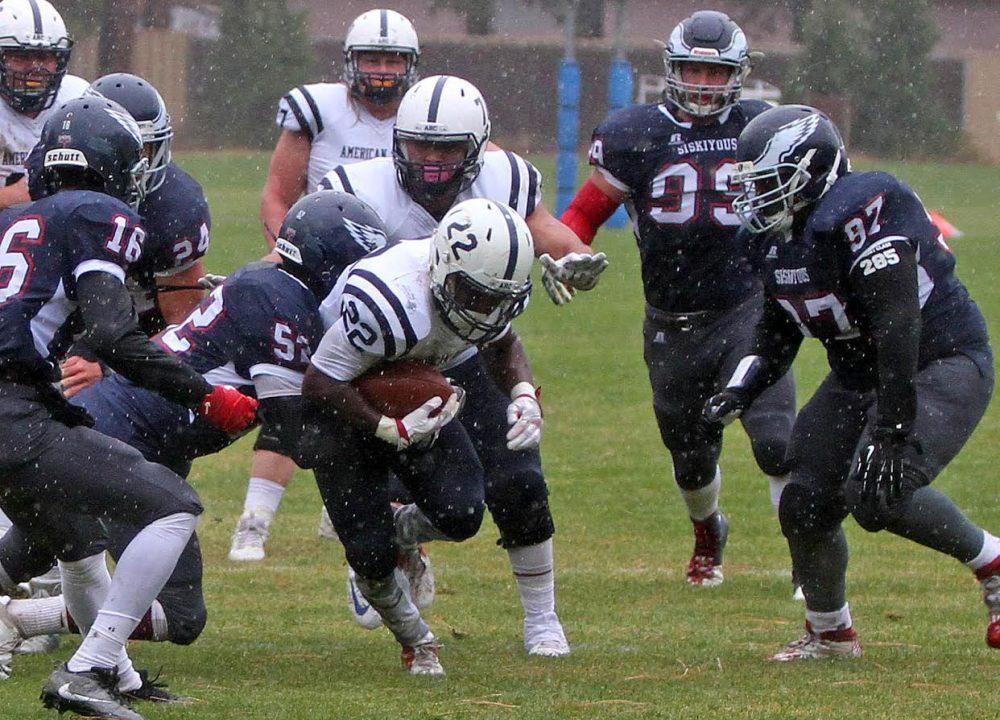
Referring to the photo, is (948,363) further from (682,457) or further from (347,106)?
(347,106)

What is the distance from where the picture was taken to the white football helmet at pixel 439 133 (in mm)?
5125

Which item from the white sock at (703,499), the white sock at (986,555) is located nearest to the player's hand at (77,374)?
the white sock at (703,499)

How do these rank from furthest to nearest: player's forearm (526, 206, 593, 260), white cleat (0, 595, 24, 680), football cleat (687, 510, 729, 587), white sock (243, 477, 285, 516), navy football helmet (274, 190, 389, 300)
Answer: white sock (243, 477, 285, 516) → football cleat (687, 510, 729, 587) → player's forearm (526, 206, 593, 260) → navy football helmet (274, 190, 389, 300) → white cleat (0, 595, 24, 680)

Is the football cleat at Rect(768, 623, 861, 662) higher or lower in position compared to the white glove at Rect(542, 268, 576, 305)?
lower

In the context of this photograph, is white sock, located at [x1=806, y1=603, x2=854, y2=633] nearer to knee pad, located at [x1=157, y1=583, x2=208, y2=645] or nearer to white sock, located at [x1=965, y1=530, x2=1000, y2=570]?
white sock, located at [x1=965, y1=530, x2=1000, y2=570]

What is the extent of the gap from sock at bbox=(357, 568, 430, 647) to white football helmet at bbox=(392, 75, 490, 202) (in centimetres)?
119

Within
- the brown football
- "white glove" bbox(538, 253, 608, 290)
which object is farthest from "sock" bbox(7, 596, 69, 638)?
"white glove" bbox(538, 253, 608, 290)

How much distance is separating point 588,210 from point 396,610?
2.10 metres

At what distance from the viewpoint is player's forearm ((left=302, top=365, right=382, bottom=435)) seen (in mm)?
4492

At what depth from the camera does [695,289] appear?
20.2 feet

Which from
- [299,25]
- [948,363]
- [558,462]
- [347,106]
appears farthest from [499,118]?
[948,363]

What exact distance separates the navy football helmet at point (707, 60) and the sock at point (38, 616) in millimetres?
2864

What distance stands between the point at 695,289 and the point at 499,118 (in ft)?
73.5

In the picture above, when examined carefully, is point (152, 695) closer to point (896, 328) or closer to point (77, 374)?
point (77, 374)
